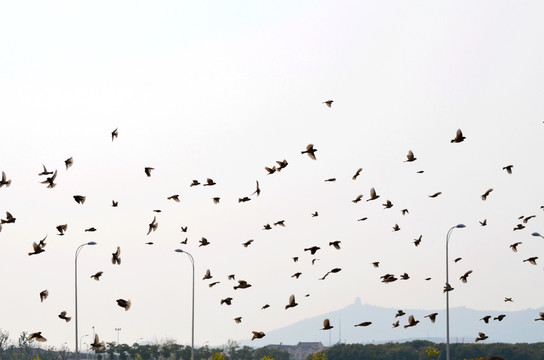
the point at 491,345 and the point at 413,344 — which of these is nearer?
the point at 491,345

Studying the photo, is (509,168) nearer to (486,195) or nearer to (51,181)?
(486,195)

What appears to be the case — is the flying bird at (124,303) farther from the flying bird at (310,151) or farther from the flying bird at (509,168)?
the flying bird at (509,168)

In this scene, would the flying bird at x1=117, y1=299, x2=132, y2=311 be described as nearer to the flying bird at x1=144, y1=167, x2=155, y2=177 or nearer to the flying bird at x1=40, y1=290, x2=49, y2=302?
the flying bird at x1=40, y1=290, x2=49, y2=302

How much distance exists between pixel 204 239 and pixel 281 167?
7.03 meters

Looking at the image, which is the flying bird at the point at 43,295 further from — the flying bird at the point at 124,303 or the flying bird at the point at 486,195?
the flying bird at the point at 486,195

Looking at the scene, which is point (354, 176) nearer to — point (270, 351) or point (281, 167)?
point (281, 167)

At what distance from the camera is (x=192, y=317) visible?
6569cm

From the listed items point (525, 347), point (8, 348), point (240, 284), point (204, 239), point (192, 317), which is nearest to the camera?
point (240, 284)

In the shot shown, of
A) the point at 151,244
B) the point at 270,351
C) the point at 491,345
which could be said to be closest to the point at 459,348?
the point at 491,345

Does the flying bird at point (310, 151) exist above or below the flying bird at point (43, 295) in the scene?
above

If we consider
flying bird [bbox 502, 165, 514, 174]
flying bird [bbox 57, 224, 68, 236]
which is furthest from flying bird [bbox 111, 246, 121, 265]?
flying bird [bbox 502, 165, 514, 174]

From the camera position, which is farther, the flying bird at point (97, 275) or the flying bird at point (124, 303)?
the flying bird at point (97, 275)

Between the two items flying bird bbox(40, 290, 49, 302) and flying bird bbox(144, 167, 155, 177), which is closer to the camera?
flying bird bbox(40, 290, 49, 302)

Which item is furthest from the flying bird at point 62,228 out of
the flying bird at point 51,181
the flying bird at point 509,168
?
the flying bird at point 509,168
